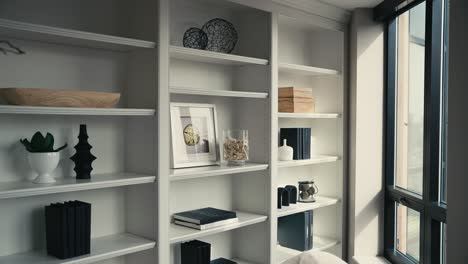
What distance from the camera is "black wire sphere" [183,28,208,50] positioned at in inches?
105

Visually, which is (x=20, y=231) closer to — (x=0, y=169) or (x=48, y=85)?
(x=0, y=169)

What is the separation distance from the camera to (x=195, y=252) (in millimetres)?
2584

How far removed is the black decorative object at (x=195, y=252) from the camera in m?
2.59

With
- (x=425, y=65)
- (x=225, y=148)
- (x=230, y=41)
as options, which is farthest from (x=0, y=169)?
(x=425, y=65)

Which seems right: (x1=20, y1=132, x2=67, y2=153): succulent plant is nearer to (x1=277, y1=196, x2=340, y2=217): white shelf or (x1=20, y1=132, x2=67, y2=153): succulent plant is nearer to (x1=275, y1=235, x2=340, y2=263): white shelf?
(x1=277, y1=196, x2=340, y2=217): white shelf

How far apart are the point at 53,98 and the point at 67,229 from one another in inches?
22.6

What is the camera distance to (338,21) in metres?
3.39

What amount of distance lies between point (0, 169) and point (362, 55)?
8.28ft

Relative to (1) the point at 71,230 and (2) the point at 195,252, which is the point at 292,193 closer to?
(2) the point at 195,252

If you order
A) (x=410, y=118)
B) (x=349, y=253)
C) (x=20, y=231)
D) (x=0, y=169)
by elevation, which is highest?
(x=410, y=118)

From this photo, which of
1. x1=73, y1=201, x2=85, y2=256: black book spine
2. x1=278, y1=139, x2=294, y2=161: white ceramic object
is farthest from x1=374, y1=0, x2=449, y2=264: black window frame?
x1=73, y1=201, x2=85, y2=256: black book spine

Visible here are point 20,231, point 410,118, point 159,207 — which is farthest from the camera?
point 410,118

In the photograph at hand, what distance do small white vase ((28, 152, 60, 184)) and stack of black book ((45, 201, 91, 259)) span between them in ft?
0.45

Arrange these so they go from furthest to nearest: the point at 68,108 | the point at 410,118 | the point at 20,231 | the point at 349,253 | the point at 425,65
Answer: the point at 349,253 → the point at 410,118 → the point at 425,65 → the point at 20,231 → the point at 68,108
